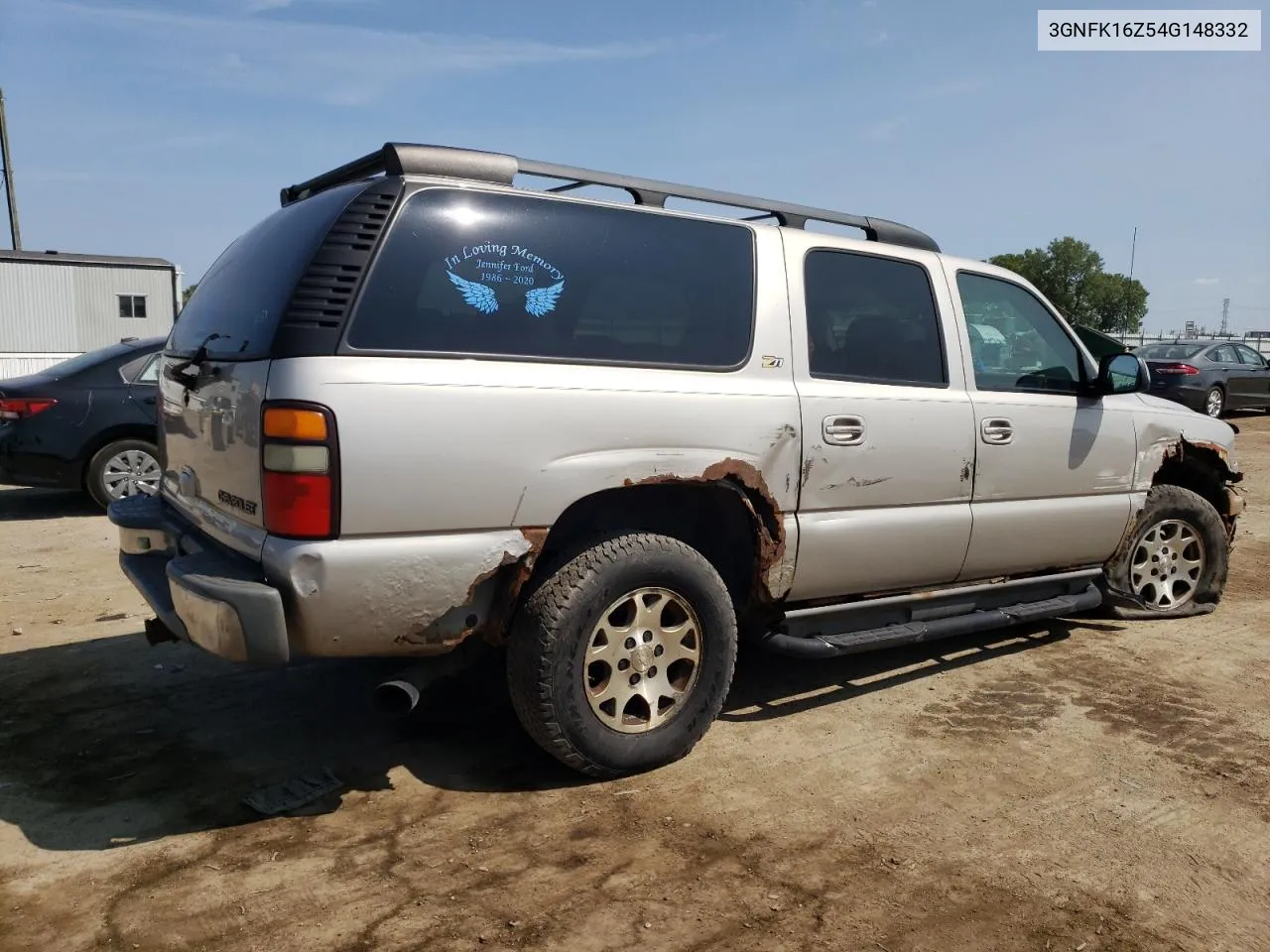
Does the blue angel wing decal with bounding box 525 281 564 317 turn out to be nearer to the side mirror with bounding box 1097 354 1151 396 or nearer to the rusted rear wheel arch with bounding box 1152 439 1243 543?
the side mirror with bounding box 1097 354 1151 396

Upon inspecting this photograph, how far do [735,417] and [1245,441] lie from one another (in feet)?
46.9

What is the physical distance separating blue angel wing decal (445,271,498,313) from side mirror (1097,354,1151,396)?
10.6ft

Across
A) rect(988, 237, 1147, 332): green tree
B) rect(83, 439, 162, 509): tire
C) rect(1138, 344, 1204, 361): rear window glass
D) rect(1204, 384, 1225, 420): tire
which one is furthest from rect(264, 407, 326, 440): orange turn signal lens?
rect(988, 237, 1147, 332): green tree

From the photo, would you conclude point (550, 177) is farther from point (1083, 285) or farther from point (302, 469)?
point (1083, 285)

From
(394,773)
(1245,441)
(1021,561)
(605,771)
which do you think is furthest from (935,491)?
(1245,441)

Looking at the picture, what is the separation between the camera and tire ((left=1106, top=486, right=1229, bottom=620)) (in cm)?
529

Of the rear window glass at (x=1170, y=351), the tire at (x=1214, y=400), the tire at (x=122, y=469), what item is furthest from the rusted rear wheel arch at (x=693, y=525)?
the rear window glass at (x=1170, y=351)

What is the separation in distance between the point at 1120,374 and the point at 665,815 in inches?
128

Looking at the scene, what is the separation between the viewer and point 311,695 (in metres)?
4.17

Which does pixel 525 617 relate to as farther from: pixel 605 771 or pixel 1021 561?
pixel 1021 561

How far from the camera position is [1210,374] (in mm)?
16859

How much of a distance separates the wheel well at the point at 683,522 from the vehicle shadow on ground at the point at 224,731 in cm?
72

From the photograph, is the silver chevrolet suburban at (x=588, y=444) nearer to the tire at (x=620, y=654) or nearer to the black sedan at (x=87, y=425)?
the tire at (x=620, y=654)

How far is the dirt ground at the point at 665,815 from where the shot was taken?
258 centimetres
